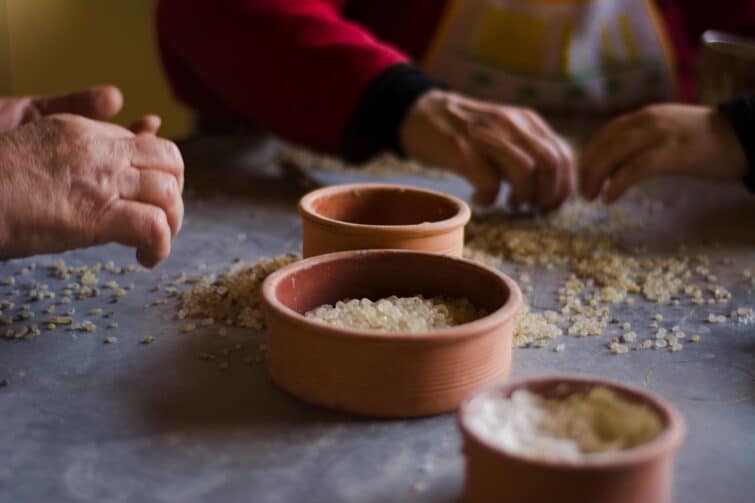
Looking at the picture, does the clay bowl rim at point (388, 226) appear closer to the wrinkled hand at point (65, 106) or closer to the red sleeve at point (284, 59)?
the wrinkled hand at point (65, 106)

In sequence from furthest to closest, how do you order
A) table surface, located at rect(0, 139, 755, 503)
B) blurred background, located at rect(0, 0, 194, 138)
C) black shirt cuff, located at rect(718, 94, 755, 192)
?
blurred background, located at rect(0, 0, 194, 138)
black shirt cuff, located at rect(718, 94, 755, 192)
table surface, located at rect(0, 139, 755, 503)

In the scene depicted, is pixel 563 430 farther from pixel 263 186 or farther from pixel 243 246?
pixel 263 186

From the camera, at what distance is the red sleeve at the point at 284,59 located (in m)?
1.58

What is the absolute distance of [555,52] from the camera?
6.58ft

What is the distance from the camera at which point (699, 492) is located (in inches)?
28.8

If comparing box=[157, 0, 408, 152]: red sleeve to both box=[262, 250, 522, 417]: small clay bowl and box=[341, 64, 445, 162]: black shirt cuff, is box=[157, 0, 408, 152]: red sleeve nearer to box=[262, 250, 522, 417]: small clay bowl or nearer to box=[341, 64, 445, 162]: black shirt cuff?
box=[341, 64, 445, 162]: black shirt cuff

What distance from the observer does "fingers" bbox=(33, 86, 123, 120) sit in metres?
1.24

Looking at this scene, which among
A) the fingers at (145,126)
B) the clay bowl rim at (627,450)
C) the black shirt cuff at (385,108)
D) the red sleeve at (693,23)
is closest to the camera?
the clay bowl rim at (627,450)

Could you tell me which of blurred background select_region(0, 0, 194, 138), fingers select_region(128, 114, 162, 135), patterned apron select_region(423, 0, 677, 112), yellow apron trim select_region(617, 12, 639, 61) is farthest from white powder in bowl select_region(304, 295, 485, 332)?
blurred background select_region(0, 0, 194, 138)

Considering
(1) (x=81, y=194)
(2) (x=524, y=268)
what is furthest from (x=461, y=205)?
(1) (x=81, y=194)

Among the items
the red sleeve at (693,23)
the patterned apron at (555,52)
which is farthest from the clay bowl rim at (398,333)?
the red sleeve at (693,23)

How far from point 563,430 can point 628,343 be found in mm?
367

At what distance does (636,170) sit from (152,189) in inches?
31.4

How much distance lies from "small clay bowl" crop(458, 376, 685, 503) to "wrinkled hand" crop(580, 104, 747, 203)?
84cm
